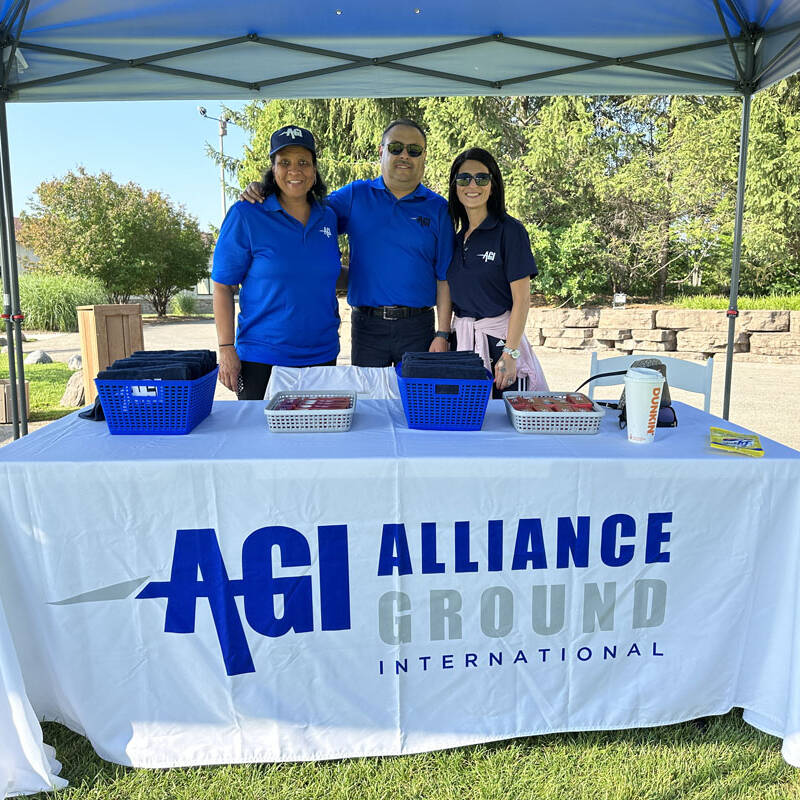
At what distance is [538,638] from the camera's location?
1.67 meters

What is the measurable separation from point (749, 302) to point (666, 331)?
6.35 feet

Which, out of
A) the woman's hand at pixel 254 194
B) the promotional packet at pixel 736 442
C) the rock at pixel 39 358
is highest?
the woman's hand at pixel 254 194

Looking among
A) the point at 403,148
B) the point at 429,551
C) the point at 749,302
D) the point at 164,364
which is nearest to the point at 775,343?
the point at 749,302

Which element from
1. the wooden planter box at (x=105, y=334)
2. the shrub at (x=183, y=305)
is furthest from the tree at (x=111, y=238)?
the wooden planter box at (x=105, y=334)

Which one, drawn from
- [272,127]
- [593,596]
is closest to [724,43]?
[593,596]

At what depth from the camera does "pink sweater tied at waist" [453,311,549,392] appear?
2.70 meters

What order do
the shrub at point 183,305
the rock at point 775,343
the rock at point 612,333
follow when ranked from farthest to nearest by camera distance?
the shrub at point 183,305 < the rock at point 612,333 < the rock at point 775,343

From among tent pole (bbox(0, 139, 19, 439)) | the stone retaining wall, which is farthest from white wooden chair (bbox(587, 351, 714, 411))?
the stone retaining wall

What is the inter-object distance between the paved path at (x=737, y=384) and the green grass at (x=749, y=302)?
1.44 metres

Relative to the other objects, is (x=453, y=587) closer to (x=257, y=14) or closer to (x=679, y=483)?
(x=679, y=483)

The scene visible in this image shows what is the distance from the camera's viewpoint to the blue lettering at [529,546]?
162cm

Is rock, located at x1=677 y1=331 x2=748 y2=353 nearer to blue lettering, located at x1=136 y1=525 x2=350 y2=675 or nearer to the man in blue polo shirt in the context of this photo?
the man in blue polo shirt

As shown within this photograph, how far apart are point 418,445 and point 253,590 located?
1.76ft

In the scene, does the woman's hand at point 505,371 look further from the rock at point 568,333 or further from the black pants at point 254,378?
the rock at point 568,333
